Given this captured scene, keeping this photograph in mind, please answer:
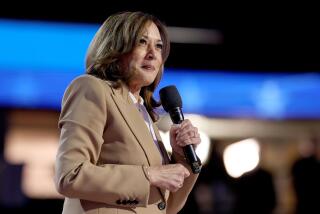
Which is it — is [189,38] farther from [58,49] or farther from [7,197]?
[7,197]

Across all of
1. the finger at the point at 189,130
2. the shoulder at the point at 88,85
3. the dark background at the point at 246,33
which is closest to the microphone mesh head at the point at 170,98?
the finger at the point at 189,130

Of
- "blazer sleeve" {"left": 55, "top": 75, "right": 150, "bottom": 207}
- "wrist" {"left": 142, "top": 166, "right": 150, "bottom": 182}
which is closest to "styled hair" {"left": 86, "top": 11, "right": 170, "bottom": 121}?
"blazer sleeve" {"left": 55, "top": 75, "right": 150, "bottom": 207}

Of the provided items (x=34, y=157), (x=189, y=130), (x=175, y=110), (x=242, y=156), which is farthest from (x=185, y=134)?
(x=242, y=156)

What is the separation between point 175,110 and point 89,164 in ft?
1.23

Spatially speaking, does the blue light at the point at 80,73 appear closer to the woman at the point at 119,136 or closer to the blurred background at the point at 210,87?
the blurred background at the point at 210,87

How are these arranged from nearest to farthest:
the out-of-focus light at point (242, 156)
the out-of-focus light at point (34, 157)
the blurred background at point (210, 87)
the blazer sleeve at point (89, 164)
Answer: the blazer sleeve at point (89, 164)
the blurred background at point (210, 87)
the out-of-focus light at point (34, 157)
the out-of-focus light at point (242, 156)

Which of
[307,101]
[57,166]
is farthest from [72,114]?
[307,101]

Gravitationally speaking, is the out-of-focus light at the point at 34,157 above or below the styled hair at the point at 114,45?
below

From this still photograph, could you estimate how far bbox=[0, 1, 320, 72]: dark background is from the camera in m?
5.97

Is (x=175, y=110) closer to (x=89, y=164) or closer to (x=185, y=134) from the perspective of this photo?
(x=185, y=134)

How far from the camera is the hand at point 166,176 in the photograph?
158 centimetres

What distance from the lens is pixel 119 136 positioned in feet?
5.32

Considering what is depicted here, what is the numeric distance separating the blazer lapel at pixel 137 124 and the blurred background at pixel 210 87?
3407mm

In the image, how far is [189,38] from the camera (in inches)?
241
